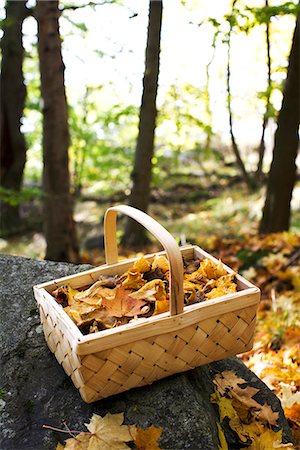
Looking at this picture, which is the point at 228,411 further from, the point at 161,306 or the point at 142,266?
the point at 142,266

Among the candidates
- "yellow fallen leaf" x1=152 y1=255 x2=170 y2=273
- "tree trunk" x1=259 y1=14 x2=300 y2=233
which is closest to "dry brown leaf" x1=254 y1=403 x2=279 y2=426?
"yellow fallen leaf" x1=152 y1=255 x2=170 y2=273

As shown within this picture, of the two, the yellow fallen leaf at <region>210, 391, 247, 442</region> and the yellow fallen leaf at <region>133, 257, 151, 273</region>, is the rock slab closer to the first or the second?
the yellow fallen leaf at <region>210, 391, 247, 442</region>

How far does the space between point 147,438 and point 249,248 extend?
339cm

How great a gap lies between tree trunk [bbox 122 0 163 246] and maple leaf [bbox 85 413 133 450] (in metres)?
4.42

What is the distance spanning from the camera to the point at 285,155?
534 cm

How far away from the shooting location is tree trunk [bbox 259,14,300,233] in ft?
16.7

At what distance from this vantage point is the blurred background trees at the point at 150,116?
4859 millimetres

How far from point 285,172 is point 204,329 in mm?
3948

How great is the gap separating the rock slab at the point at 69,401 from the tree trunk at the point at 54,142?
275 centimetres

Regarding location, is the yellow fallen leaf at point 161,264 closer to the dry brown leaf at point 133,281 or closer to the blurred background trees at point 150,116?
the dry brown leaf at point 133,281

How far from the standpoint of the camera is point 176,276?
5.48ft

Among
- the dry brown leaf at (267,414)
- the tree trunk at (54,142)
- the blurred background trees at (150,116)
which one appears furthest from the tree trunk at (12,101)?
the dry brown leaf at (267,414)

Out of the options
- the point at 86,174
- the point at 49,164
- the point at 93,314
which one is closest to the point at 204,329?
the point at 93,314

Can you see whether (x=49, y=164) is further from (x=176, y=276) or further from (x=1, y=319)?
(x=176, y=276)
